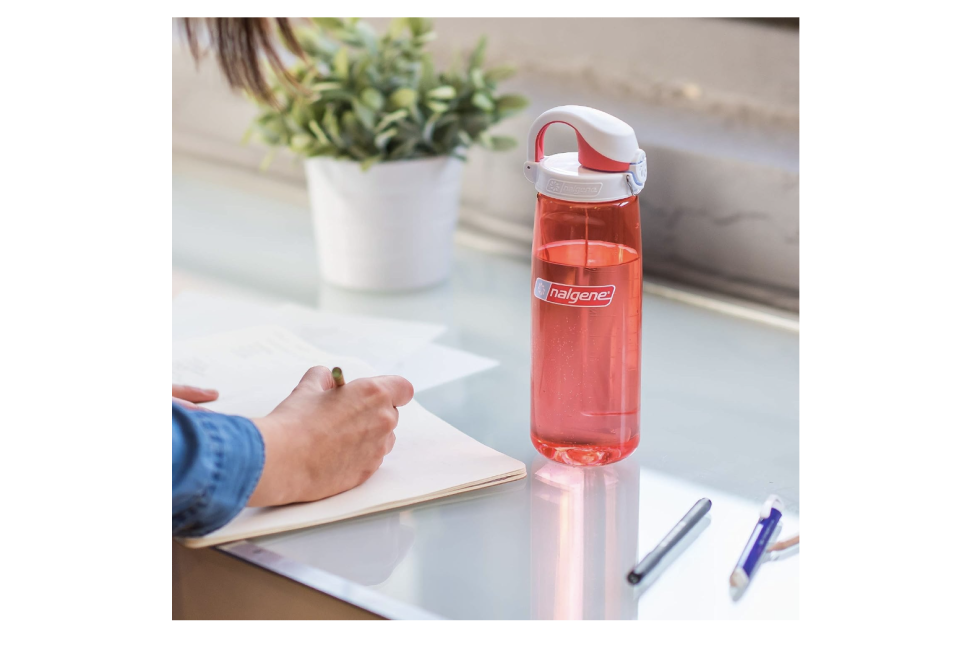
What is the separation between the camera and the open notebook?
2.21 feet

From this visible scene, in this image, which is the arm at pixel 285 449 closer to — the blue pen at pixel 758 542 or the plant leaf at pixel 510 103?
the blue pen at pixel 758 542

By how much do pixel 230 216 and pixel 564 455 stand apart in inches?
31.4

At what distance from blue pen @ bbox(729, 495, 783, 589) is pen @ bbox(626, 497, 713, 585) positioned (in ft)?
0.13

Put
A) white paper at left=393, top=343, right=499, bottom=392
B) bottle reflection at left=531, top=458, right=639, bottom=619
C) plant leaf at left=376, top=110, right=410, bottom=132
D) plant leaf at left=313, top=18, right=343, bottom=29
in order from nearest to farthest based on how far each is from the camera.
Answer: bottle reflection at left=531, top=458, right=639, bottom=619, white paper at left=393, top=343, right=499, bottom=392, plant leaf at left=376, top=110, right=410, bottom=132, plant leaf at left=313, top=18, right=343, bottom=29

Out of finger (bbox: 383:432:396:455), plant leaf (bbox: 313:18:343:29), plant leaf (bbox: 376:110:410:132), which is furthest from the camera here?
plant leaf (bbox: 313:18:343:29)

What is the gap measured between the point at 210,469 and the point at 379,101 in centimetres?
56

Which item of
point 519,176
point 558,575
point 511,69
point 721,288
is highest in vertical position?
point 511,69

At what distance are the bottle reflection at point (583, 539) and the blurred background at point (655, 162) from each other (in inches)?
17.7

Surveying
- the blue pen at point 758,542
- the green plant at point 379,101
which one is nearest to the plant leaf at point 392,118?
the green plant at point 379,101

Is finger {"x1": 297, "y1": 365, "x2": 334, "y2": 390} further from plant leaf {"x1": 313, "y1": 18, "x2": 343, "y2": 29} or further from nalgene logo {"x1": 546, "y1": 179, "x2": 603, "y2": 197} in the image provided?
plant leaf {"x1": 313, "y1": 18, "x2": 343, "y2": 29}

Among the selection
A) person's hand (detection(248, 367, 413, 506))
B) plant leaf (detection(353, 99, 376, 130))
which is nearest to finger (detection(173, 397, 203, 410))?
person's hand (detection(248, 367, 413, 506))

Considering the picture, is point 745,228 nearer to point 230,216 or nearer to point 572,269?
point 572,269

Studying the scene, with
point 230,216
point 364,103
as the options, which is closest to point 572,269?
point 364,103

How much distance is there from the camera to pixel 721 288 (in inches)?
44.5
